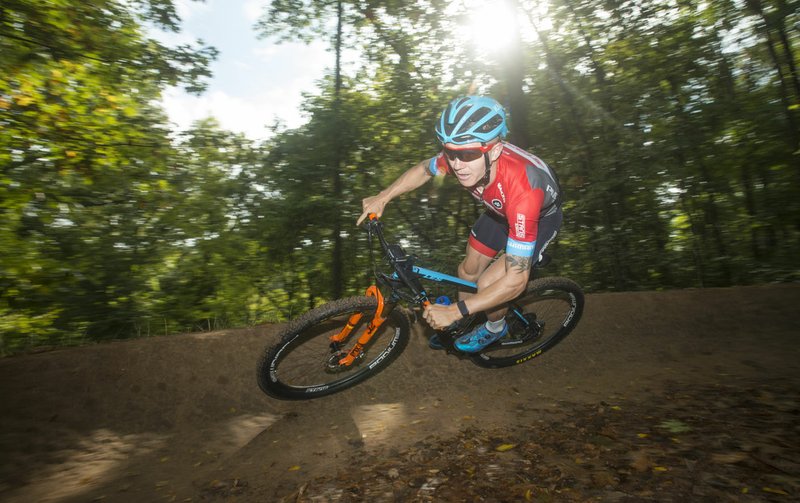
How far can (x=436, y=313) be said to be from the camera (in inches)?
118

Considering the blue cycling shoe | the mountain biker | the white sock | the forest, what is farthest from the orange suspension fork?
the forest

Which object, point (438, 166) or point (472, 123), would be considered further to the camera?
point (438, 166)

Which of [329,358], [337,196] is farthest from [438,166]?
[337,196]

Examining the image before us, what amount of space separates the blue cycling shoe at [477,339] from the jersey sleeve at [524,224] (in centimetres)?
130

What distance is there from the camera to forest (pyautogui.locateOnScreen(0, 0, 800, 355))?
543 cm

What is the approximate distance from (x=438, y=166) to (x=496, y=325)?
1.73m

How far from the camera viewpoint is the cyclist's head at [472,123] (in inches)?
115

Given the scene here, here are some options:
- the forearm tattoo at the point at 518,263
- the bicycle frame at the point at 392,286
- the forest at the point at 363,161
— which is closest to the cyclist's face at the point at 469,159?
the forearm tattoo at the point at 518,263

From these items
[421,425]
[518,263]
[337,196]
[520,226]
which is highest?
[337,196]

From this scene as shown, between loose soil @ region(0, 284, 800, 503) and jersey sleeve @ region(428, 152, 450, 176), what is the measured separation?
72.8 inches

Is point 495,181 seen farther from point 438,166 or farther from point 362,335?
point 362,335

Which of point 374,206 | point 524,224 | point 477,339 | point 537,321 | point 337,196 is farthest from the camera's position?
point 337,196

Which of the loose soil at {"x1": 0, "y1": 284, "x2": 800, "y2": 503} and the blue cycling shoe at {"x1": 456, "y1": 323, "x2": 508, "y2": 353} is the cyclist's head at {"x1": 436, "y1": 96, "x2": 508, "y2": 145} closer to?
the blue cycling shoe at {"x1": 456, "y1": 323, "x2": 508, "y2": 353}

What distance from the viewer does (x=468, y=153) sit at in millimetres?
2955
